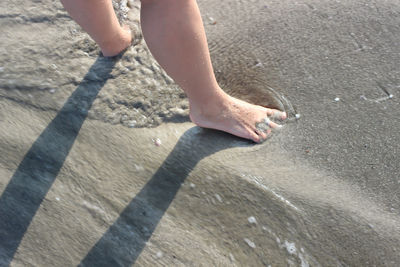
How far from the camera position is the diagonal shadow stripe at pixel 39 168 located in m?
1.45

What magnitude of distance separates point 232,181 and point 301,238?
398 mm

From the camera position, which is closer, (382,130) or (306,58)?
(382,130)

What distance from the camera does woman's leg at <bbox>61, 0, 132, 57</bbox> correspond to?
5.33ft

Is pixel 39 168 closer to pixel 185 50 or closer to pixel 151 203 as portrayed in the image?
pixel 151 203

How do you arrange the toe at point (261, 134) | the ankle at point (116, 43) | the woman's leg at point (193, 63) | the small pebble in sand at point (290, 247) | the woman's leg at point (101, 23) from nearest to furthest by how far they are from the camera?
the woman's leg at point (193, 63) → the small pebble in sand at point (290, 247) → the woman's leg at point (101, 23) → the toe at point (261, 134) → the ankle at point (116, 43)

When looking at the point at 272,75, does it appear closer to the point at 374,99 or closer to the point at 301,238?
the point at 374,99

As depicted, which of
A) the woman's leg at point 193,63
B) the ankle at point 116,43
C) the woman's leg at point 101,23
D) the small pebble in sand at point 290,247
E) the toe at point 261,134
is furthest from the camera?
the ankle at point 116,43

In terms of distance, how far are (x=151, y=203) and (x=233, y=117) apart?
2.01 feet

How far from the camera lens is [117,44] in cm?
193

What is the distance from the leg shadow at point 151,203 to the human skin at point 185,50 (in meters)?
0.09

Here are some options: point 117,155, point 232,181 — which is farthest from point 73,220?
point 232,181

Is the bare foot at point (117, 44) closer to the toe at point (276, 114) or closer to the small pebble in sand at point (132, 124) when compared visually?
the small pebble in sand at point (132, 124)

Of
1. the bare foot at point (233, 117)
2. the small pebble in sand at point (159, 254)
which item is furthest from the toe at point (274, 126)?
the small pebble in sand at point (159, 254)

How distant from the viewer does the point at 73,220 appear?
146 cm
